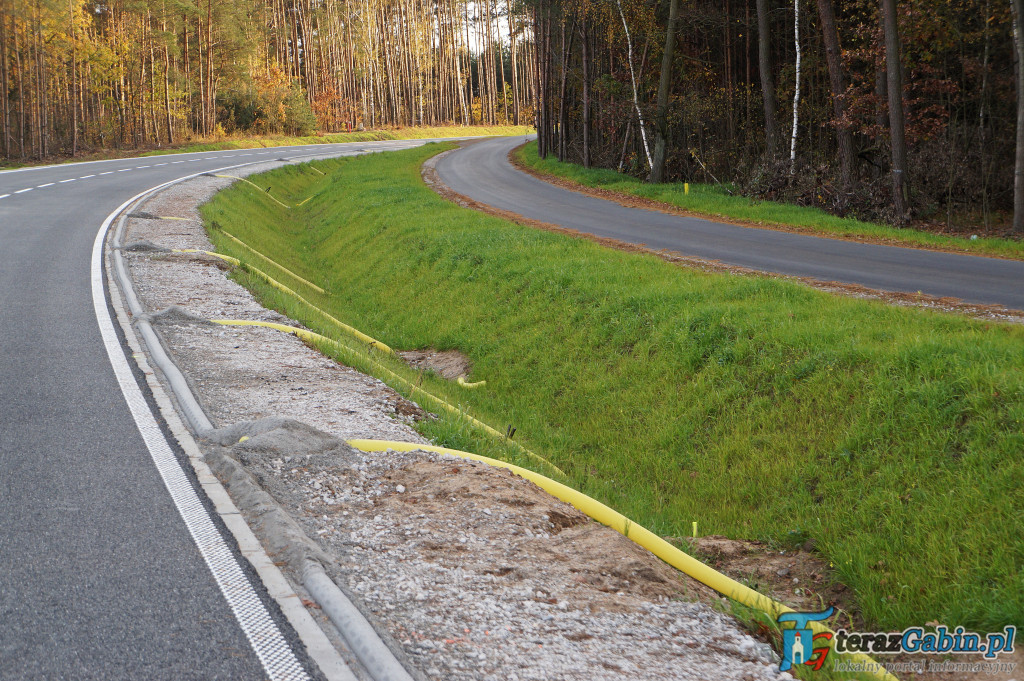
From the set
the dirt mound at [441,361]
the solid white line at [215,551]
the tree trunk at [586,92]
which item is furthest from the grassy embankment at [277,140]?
the solid white line at [215,551]

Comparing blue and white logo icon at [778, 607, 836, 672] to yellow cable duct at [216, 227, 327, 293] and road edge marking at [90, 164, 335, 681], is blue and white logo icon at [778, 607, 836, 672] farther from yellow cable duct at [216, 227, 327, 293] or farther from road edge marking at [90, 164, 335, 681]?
yellow cable duct at [216, 227, 327, 293]

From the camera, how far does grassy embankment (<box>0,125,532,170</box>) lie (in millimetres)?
36881

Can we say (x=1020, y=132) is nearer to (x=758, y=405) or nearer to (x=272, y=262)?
(x=758, y=405)

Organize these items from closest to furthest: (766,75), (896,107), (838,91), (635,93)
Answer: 1. (896,107)
2. (838,91)
3. (766,75)
4. (635,93)

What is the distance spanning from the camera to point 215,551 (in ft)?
14.0

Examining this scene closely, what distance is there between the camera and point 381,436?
22.0ft

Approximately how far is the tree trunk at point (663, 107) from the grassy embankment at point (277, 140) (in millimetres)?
25402

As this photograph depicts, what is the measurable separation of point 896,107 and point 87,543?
746 inches

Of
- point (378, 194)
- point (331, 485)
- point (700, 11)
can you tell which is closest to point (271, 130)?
point (378, 194)

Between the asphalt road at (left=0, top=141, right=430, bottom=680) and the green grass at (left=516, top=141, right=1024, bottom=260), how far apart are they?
558 inches

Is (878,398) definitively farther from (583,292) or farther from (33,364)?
(33,364)

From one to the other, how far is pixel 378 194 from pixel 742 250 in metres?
13.6

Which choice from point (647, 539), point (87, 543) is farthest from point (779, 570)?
point (87, 543)

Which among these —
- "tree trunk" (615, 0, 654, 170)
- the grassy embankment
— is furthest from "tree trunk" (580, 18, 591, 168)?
the grassy embankment
